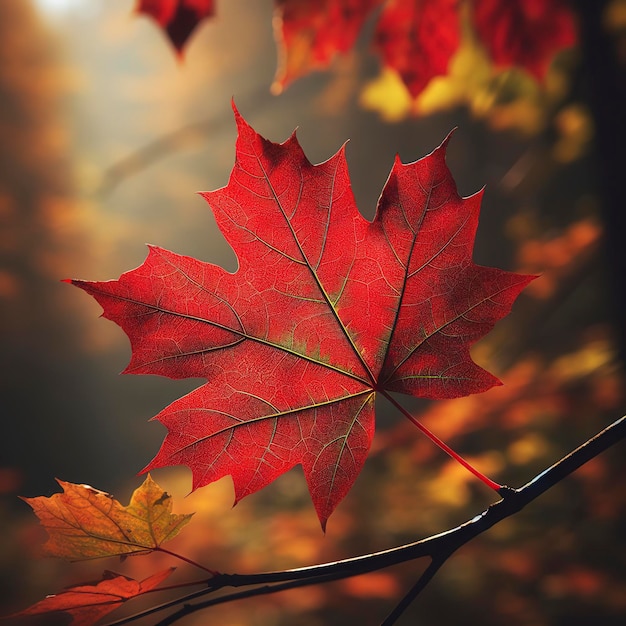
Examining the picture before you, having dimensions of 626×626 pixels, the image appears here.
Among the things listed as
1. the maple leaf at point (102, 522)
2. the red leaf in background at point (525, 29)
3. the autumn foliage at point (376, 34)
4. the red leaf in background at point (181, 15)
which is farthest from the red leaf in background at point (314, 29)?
the maple leaf at point (102, 522)

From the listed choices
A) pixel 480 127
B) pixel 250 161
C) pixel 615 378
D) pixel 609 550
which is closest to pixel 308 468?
pixel 250 161

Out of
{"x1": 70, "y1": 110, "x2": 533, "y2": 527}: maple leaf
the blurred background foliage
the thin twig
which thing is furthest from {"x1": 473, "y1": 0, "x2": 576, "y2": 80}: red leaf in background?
the thin twig

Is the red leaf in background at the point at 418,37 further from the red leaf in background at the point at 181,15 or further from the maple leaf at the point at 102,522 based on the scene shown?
the maple leaf at the point at 102,522

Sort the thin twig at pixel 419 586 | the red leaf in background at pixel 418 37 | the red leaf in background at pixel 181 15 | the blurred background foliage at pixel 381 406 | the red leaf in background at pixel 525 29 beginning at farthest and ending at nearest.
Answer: the blurred background foliage at pixel 381 406
the red leaf in background at pixel 525 29
the red leaf in background at pixel 418 37
the red leaf in background at pixel 181 15
the thin twig at pixel 419 586

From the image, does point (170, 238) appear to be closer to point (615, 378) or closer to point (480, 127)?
point (480, 127)

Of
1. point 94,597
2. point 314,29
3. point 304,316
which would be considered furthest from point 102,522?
point 314,29

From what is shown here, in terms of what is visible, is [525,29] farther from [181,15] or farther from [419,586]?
[419,586]
